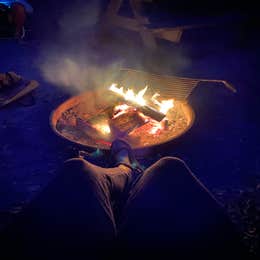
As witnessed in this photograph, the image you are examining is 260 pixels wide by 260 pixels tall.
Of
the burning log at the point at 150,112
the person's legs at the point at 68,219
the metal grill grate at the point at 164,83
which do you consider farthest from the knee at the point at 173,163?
the metal grill grate at the point at 164,83

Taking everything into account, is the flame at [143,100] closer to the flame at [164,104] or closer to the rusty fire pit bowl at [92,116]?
the flame at [164,104]

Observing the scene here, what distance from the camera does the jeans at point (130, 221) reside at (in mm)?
1785

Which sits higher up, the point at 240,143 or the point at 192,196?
the point at 192,196

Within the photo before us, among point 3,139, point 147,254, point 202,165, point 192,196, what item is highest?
point 192,196

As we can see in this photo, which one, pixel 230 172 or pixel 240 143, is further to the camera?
pixel 240 143

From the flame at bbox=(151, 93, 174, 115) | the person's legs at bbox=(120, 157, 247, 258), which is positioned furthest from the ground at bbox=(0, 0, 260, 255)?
the person's legs at bbox=(120, 157, 247, 258)

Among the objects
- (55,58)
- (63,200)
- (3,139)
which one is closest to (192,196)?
(63,200)

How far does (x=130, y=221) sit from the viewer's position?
1.92 metres

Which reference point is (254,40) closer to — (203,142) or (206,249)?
(203,142)

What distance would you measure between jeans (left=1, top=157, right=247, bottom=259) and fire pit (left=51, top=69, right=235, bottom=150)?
1.13 m

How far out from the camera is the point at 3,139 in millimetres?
3949

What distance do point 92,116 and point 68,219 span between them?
2.22 m

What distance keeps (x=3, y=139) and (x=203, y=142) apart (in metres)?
2.34

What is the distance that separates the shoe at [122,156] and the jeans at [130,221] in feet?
2.60
